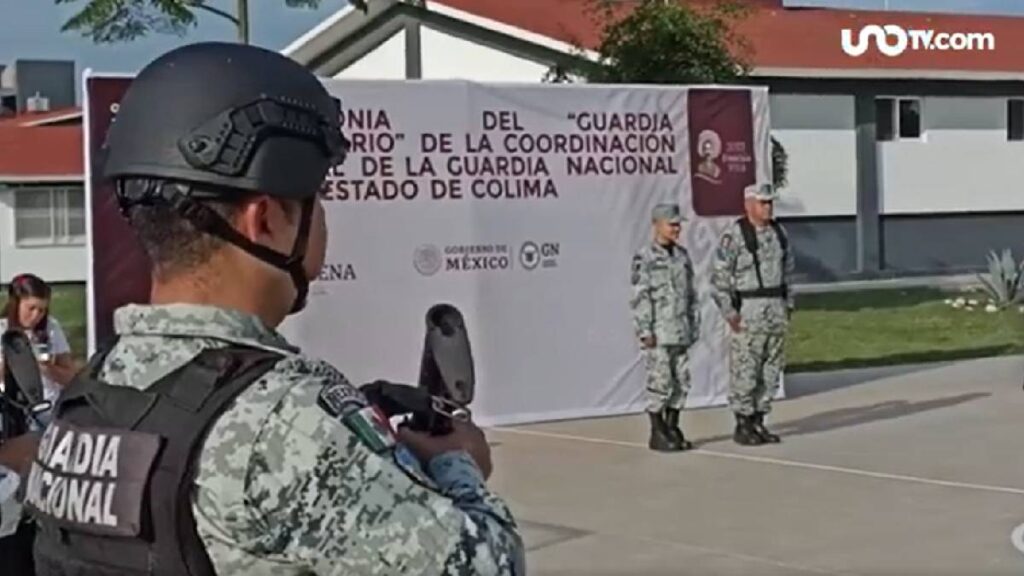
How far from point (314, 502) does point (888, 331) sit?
65.5ft

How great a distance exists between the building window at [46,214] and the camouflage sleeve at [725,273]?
28.9 meters

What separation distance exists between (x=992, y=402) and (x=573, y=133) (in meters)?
3.88

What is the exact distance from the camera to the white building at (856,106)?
3050 cm

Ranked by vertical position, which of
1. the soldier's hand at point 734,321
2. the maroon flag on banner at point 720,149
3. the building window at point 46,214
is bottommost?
the soldier's hand at point 734,321

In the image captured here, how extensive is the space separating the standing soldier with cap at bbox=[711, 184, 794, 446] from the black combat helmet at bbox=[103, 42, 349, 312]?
9865mm

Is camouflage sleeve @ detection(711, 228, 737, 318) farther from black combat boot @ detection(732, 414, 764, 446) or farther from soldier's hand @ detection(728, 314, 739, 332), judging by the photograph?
black combat boot @ detection(732, 414, 764, 446)

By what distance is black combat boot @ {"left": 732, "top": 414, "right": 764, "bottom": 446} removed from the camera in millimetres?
11961

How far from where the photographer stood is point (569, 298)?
1317 centimetres

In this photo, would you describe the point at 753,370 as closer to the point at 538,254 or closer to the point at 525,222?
the point at 538,254

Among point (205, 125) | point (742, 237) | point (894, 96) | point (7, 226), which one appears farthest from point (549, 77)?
point (205, 125)

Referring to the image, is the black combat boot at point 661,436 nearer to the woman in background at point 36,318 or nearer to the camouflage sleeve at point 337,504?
the woman in background at point 36,318

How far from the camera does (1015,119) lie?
3422 cm

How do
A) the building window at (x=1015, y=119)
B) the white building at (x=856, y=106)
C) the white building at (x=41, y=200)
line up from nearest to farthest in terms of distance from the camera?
the white building at (x=856, y=106) → the building window at (x=1015, y=119) → the white building at (x=41, y=200)

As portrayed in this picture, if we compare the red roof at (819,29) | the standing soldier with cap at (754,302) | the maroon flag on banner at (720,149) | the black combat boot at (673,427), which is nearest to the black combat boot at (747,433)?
the standing soldier with cap at (754,302)
